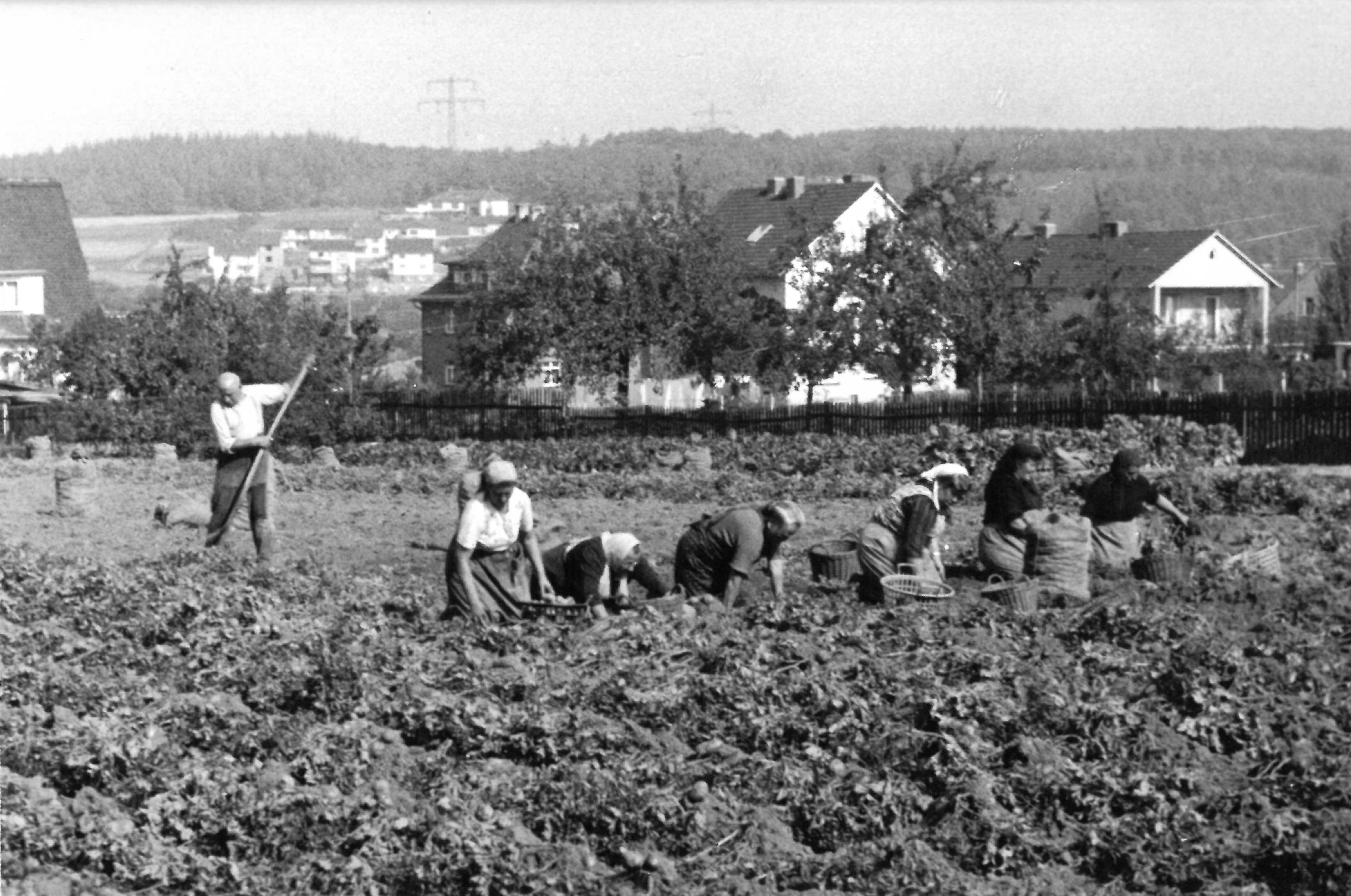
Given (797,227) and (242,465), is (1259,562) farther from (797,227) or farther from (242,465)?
(797,227)

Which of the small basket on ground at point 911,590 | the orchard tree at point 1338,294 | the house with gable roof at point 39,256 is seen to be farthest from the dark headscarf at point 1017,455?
the orchard tree at point 1338,294

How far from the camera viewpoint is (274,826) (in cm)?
732

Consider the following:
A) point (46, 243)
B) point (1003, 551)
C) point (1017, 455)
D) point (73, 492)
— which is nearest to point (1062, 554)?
point (1003, 551)

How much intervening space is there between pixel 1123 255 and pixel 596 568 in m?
46.9

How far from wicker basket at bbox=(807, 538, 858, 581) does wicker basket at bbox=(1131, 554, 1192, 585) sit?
2.02 metres

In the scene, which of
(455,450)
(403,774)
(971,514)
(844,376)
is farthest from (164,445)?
(403,774)

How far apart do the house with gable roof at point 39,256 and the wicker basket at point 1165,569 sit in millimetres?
45158

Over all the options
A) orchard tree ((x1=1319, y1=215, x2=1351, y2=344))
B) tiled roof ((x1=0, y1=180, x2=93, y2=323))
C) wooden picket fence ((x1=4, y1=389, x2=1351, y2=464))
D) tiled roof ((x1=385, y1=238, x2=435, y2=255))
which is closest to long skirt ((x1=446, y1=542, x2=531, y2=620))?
wooden picket fence ((x1=4, y1=389, x2=1351, y2=464))

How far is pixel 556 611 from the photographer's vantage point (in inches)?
441

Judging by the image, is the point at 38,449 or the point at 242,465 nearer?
the point at 242,465

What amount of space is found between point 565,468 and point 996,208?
14984 millimetres

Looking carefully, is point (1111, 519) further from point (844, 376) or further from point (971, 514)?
point (844, 376)

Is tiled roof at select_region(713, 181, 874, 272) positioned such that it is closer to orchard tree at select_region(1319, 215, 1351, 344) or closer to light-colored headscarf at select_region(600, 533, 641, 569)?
orchard tree at select_region(1319, 215, 1351, 344)

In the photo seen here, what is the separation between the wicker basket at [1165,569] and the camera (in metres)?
13.1
